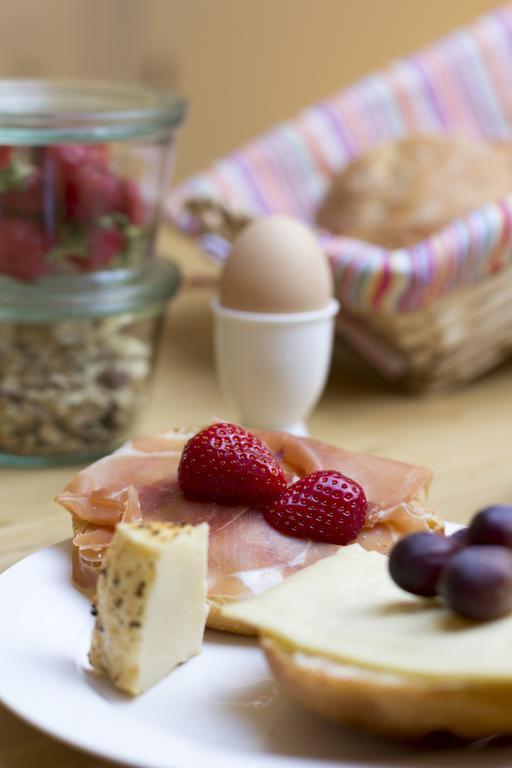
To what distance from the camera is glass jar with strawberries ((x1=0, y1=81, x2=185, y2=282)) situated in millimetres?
1081

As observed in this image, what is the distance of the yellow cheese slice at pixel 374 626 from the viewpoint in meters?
0.52

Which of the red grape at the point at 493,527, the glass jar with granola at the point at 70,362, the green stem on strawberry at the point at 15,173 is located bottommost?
the glass jar with granola at the point at 70,362

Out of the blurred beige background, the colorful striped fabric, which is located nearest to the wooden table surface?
the colorful striped fabric

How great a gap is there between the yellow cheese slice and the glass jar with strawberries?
0.57m

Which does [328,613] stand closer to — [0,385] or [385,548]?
[385,548]

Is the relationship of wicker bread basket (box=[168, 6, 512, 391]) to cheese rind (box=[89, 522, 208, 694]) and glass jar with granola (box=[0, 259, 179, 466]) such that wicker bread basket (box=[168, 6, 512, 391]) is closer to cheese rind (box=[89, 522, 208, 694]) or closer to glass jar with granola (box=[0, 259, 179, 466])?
glass jar with granola (box=[0, 259, 179, 466])

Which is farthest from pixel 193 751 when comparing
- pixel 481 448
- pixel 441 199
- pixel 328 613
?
pixel 441 199

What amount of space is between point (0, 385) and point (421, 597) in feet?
2.03

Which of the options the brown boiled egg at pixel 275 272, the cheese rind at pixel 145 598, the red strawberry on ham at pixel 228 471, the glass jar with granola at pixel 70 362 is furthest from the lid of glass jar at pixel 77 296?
the cheese rind at pixel 145 598

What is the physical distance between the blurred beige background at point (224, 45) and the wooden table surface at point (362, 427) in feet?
3.80

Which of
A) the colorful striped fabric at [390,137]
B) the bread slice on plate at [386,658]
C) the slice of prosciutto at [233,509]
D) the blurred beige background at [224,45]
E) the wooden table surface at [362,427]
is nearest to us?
the bread slice on plate at [386,658]

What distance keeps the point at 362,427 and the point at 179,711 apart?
0.72m

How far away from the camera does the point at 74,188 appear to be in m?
Result: 1.09

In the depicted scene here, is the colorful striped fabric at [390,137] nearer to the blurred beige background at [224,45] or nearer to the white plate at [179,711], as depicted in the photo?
the white plate at [179,711]
